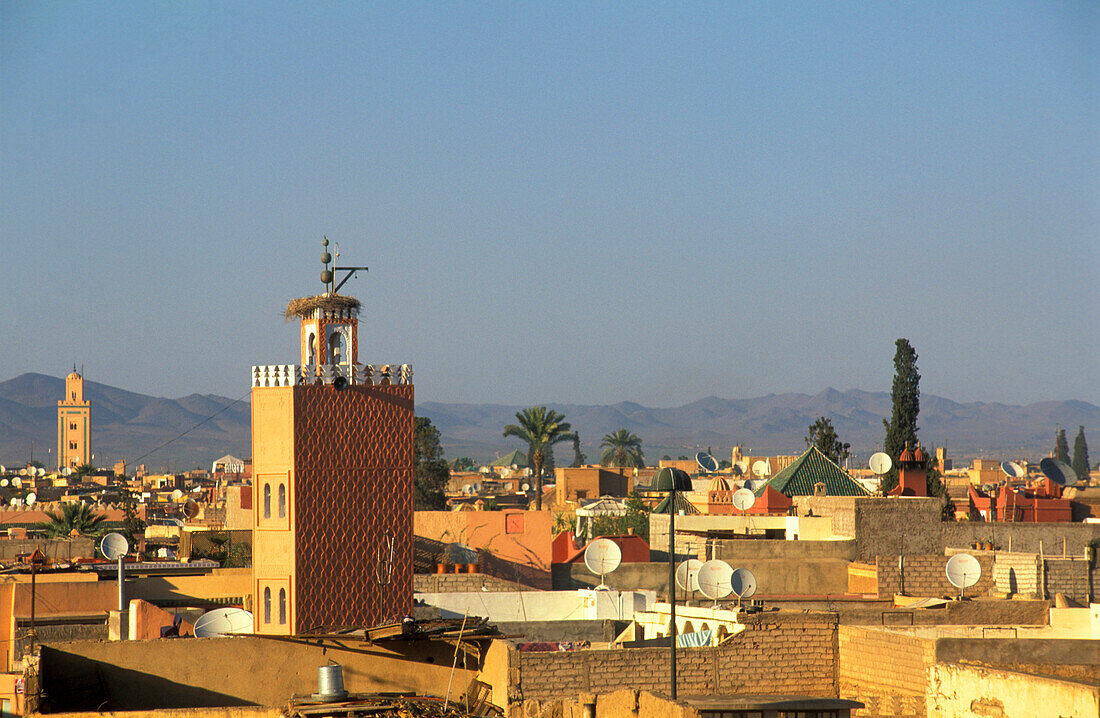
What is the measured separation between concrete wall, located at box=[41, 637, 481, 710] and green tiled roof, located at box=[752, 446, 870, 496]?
3476 centimetres

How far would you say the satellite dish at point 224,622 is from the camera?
62.8ft

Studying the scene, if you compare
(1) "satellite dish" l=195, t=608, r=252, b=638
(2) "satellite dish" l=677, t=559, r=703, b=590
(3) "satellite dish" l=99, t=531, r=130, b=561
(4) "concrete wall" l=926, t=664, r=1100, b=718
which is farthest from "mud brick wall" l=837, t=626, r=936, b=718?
(3) "satellite dish" l=99, t=531, r=130, b=561

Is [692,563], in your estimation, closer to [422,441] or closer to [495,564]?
[495,564]

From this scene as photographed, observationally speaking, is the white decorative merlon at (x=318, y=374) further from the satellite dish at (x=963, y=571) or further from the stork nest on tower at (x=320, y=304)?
the satellite dish at (x=963, y=571)

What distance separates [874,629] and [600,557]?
30.8 feet

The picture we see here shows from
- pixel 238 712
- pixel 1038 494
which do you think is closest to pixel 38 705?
pixel 238 712

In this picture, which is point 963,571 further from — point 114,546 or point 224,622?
point 114,546

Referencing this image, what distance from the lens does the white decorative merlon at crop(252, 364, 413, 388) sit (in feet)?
80.9

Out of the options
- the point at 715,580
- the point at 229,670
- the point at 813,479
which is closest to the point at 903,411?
the point at 813,479

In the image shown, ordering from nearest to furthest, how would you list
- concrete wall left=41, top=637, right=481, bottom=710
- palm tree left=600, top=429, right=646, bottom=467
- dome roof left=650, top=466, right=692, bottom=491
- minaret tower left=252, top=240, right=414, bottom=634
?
concrete wall left=41, top=637, right=481, bottom=710 < dome roof left=650, top=466, right=692, bottom=491 < minaret tower left=252, top=240, right=414, bottom=634 < palm tree left=600, top=429, right=646, bottom=467

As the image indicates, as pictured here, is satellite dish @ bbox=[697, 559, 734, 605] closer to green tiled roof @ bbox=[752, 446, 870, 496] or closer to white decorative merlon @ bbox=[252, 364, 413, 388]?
white decorative merlon @ bbox=[252, 364, 413, 388]

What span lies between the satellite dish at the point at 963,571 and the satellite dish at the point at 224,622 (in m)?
12.2

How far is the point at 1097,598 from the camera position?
29.7m

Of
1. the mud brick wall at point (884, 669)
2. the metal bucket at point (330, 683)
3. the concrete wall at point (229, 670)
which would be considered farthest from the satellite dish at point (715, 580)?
the metal bucket at point (330, 683)
